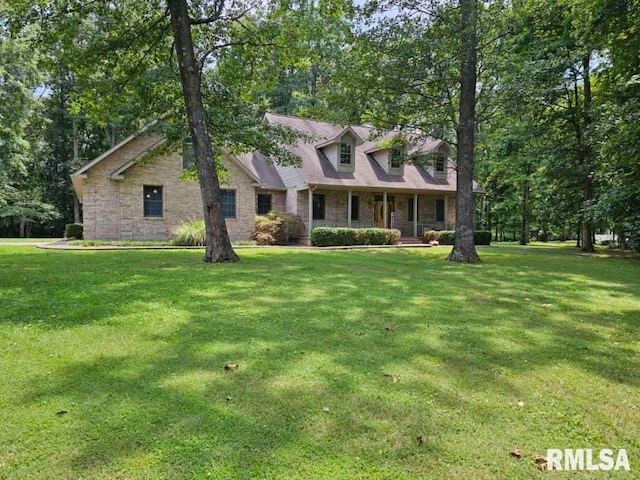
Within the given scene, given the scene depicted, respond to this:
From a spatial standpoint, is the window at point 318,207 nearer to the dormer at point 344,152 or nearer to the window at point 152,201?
the dormer at point 344,152

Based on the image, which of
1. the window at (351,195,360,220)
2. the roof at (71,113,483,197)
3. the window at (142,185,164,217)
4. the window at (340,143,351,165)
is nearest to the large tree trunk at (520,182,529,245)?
the roof at (71,113,483,197)

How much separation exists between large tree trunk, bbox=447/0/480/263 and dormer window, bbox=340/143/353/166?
10.3m

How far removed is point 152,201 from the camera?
63.6 ft

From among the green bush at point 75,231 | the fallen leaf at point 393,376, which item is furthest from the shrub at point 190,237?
the fallen leaf at point 393,376

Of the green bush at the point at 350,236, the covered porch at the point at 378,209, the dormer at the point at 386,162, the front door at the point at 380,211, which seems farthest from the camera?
the front door at the point at 380,211

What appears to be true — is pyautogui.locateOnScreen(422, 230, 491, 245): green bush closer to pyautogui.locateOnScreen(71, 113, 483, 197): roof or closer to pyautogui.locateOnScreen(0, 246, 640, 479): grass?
pyautogui.locateOnScreen(71, 113, 483, 197): roof

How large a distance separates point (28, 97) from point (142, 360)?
92.6 ft

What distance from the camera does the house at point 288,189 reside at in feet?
61.1

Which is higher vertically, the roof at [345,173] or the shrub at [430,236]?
the roof at [345,173]

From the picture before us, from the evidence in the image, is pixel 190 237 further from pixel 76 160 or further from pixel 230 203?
pixel 76 160

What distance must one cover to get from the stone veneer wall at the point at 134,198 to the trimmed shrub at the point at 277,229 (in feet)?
5.50

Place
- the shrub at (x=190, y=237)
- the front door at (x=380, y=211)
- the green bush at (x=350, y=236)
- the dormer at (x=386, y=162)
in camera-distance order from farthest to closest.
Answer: the front door at (x=380, y=211) → the dormer at (x=386, y=162) → the green bush at (x=350, y=236) → the shrub at (x=190, y=237)

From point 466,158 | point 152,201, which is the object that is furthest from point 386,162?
point 152,201

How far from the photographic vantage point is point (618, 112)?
36.8ft
